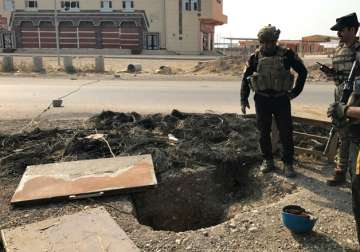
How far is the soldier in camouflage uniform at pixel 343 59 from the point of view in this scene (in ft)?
15.1

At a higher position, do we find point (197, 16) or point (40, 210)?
point (197, 16)

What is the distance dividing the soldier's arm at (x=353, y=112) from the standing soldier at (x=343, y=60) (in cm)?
148

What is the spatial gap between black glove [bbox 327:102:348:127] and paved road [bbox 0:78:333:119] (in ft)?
18.6

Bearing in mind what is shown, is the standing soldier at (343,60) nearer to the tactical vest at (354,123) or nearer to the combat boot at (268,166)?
the combat boot at (268,166)

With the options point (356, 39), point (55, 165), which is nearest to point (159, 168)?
point (55, 165)

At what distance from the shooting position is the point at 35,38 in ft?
185

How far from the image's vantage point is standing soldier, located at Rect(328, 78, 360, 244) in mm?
3057

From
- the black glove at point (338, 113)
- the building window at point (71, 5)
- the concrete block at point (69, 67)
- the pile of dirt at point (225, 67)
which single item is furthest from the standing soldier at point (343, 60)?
the building window at point (71, 5)

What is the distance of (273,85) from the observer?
5164 mm

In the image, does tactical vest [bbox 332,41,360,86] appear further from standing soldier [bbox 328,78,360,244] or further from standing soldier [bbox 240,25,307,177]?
standing soldier [bbox 328,78,360,244]

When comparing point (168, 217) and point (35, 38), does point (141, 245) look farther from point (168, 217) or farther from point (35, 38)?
point (35, 38)

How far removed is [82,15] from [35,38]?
6.63 meters

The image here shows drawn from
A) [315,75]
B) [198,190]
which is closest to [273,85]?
[198,190]

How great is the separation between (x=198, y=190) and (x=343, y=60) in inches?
Answer: 86.3
